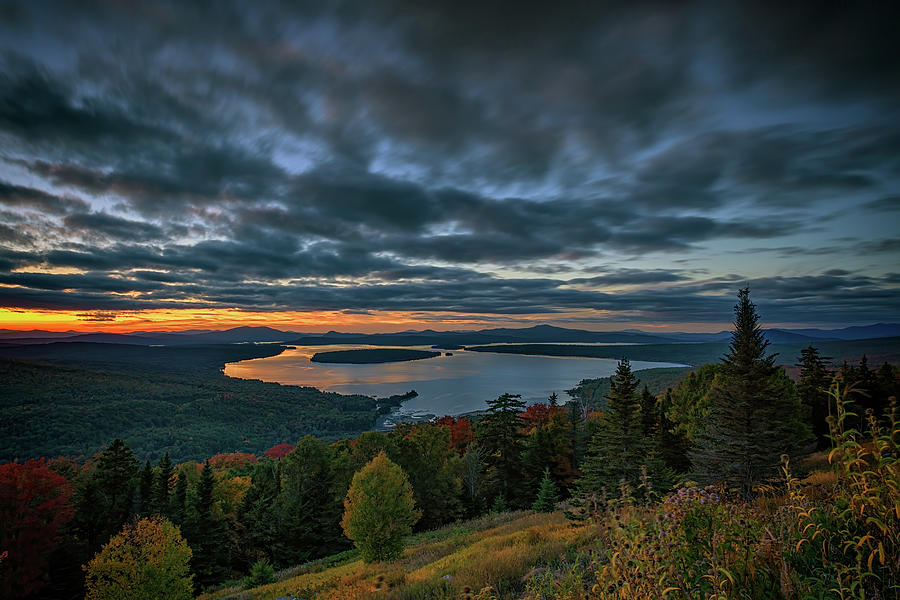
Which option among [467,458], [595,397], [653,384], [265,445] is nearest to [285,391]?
[265,445]

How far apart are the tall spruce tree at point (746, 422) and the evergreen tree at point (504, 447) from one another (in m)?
15.4

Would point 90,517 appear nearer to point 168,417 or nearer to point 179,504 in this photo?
point 179,504

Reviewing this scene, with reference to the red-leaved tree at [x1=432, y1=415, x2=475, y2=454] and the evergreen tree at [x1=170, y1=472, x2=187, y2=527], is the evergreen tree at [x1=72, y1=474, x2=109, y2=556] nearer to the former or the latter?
the evergreen tree at [x1=170, y1=472, x2=187, y2=527]

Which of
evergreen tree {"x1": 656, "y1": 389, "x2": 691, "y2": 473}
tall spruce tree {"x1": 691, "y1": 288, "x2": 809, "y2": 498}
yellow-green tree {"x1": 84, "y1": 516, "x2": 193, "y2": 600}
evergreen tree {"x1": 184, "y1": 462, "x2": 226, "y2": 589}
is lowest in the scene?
evergreen tree {"x1": 184, "y1": 462, "x2": 226, "y2": 589}

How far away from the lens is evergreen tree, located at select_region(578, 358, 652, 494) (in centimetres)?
1939

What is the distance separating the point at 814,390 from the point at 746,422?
74.3ft

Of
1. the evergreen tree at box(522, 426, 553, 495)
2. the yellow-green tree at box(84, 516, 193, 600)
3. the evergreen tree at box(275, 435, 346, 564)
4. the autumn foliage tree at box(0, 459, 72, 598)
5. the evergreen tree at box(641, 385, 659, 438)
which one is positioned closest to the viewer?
the yellow-green tree at box(84, 516, 193, 600)

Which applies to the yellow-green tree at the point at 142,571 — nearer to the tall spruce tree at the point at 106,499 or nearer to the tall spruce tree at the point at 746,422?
the tall spruce tree at the point at 106,499

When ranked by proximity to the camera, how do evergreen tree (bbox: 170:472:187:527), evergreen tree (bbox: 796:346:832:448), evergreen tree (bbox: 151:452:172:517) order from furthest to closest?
evergreen tree (bbox: 151:452:172:517) < evergreen tree (bbox: 796:346:832:448) < evergreen tree (bbox: 170:472:187:527)

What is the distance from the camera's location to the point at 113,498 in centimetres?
3431

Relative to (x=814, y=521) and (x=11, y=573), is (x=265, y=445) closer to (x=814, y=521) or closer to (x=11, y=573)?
(x=11, y=573)

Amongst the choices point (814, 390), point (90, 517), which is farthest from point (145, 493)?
point (814, 390)

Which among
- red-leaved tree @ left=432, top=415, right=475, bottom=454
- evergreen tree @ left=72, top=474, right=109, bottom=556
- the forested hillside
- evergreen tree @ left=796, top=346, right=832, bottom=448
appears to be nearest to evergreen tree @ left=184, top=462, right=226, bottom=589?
evergreen tree @ left=72, top=474, right=109, bottom=556

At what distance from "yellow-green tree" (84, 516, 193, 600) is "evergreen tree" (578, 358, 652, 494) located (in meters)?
21.3
